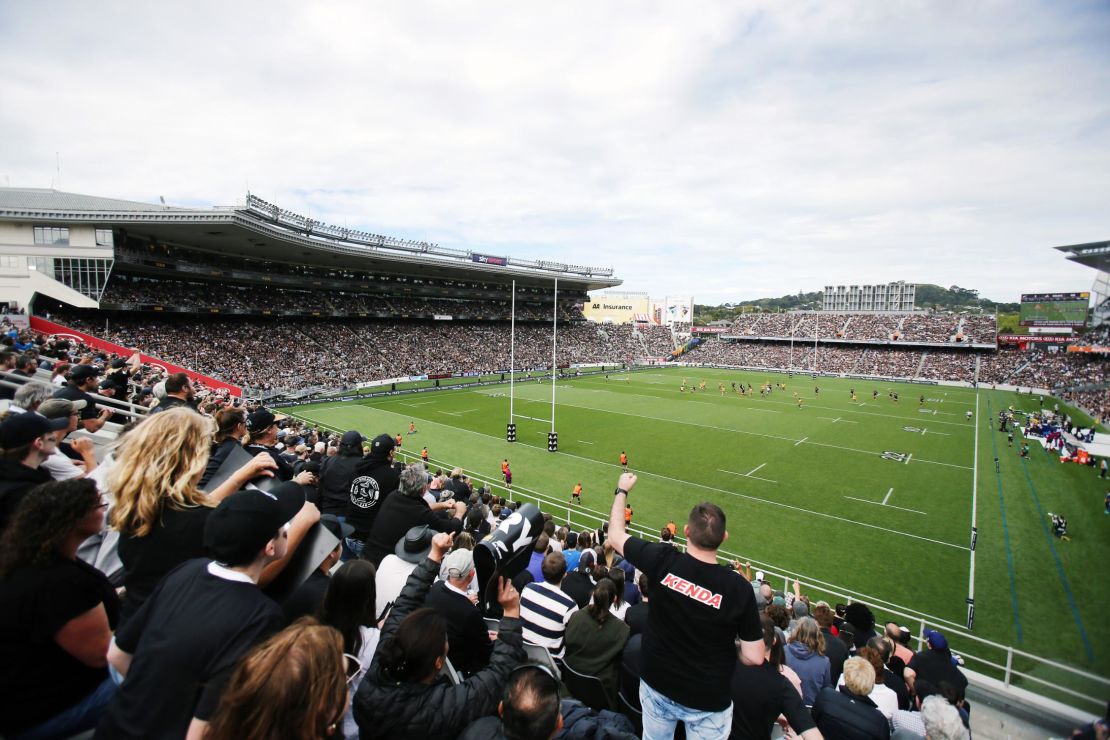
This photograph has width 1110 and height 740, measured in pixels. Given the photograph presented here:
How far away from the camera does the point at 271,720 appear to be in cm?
174

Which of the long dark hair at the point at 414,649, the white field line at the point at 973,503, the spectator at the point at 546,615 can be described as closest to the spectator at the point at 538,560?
the spectator at the point at 546,615

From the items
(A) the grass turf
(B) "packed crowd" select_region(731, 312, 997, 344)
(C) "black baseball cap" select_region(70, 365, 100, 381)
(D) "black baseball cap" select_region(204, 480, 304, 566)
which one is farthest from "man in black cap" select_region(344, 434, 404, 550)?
(B) "packed crowd" select_region(731, 312, 997, 344)

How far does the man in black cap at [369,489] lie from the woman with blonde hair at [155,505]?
290 centimetres

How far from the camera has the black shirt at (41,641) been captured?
2365 mm

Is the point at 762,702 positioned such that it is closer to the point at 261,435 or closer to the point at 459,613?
the point at 459,613

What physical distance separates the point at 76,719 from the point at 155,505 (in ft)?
3.49

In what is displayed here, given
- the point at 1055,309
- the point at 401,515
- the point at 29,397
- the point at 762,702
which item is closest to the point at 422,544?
the point at 401,515

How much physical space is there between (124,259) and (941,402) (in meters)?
69.4

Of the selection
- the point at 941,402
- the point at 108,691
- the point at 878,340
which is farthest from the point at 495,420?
the point at 878,340

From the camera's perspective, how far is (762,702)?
354 cm

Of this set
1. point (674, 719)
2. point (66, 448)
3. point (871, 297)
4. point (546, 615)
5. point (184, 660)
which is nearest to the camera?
point (184, 660)

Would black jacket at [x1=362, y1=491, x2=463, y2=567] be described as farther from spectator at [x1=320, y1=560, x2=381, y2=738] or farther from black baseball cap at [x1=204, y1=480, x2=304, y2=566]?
black baseball cap at [x1=204, y1=480, x2=304, y2=566]

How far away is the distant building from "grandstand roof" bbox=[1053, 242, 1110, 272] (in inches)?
Result: 5602

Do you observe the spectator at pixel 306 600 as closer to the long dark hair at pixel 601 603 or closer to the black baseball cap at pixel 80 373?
the long dark hair at pixel 601 603
